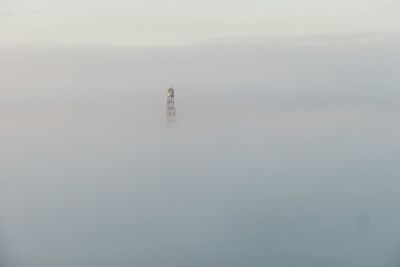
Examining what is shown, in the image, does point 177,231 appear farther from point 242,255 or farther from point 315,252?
point 315,252

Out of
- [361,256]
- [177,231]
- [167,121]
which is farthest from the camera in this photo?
[167,121]

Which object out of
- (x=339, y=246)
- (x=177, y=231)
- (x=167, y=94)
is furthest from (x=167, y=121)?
(x=339, y=246)

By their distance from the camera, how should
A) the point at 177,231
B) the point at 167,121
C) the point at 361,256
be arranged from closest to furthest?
1. the point at 361,256
2. the point at 177,231
3. the point at 167,121

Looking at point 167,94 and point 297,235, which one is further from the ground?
point 167,94

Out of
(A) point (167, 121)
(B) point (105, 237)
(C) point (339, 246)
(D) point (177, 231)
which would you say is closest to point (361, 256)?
(C) point (339, 246)

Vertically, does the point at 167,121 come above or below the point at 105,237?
above

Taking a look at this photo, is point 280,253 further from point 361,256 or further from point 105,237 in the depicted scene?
point 105,237

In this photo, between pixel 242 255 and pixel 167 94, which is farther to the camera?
pixel 167 94

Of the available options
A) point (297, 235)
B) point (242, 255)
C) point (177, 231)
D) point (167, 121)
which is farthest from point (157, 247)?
point (167, 121)

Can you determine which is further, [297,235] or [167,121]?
[167,121]
